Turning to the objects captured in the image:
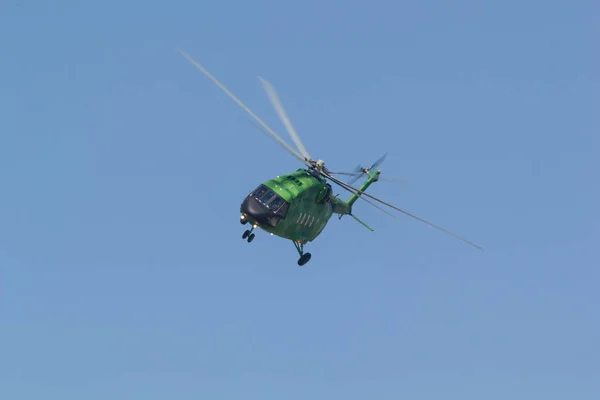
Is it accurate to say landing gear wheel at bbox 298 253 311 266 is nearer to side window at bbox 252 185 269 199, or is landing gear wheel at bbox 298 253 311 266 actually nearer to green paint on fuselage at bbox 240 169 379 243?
green paint on fuselage at bbox 240 169 379 243

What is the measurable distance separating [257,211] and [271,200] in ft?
6.09

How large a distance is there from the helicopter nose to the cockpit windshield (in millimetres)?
426

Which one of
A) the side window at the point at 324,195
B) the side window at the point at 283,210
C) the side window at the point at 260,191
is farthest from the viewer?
the side window at the point at 324,195

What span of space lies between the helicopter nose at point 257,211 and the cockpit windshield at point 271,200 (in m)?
0.43

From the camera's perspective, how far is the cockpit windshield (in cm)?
9275

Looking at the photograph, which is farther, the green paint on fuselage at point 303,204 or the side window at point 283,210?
the green paint on fuselage at point 303,204

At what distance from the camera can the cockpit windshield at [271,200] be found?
92750mm

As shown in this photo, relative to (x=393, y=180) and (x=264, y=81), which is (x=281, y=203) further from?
(x=393, y=180)

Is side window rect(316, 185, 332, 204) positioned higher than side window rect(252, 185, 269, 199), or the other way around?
side window rect(316, 185, 332, 204)

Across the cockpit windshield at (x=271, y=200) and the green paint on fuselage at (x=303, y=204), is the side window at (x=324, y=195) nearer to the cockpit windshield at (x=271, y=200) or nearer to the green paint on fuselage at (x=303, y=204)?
the green paint on fuselage at (x=303, y=204)

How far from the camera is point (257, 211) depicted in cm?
9212

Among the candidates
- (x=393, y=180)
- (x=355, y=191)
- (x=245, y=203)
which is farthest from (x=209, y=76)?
(x=393, y=180)

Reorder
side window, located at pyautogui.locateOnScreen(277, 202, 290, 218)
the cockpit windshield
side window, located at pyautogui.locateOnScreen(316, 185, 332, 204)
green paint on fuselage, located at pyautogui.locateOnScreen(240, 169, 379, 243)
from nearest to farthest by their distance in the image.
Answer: the cockpit windshield, side window, located at pyautogui.locateOnScreen(277, 202, 290, 218), green paint on fuselage, located at pyautogui.locateOnScreen(240, 169, 379, 243), side window, located at pyautogui.locateOnScreen(316, 185, 332, 204)

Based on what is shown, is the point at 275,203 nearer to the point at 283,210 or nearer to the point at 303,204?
the point at 283,210
